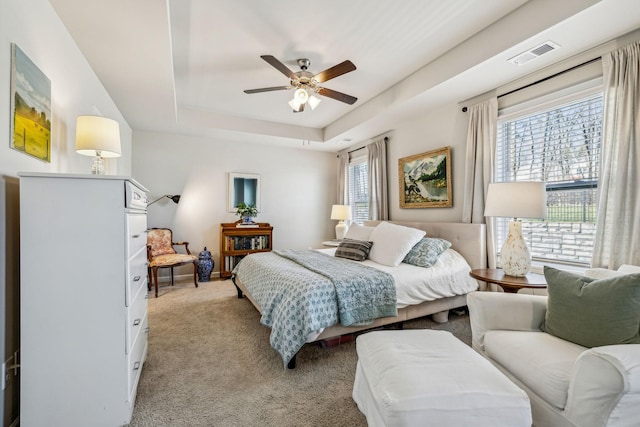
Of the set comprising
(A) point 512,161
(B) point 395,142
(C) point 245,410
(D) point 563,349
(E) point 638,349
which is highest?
(B) point 395,142

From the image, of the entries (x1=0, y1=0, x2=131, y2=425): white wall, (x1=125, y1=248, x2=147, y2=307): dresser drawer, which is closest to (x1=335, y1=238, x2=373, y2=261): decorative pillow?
(x1=125, y1=248, x2=147, y2=307): dresser drawer

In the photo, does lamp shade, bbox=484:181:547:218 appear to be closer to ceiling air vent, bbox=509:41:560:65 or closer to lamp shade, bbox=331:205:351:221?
ceiling air vent, bbox=509:41:560:65

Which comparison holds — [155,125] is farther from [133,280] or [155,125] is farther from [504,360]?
[504,360]

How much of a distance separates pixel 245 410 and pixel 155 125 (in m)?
4.11

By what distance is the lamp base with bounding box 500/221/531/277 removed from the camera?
90.6 inches

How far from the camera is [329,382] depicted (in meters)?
1.85

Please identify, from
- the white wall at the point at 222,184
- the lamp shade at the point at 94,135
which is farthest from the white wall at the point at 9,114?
the white wall at the point at 222,184

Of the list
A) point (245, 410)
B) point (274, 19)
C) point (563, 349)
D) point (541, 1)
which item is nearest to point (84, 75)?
point (274, 19)

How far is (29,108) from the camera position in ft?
5.09

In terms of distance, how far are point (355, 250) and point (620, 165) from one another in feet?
7.34

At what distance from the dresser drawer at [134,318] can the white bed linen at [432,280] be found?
6.19 feet

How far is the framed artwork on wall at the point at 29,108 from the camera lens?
143 cm

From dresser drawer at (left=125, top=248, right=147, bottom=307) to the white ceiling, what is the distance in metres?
1.62

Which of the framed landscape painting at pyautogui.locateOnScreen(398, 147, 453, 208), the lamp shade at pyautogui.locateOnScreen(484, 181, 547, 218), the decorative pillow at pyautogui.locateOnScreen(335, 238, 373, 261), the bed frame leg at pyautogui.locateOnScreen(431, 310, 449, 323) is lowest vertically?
the bed frame leg at pyautogui.locateOnScreen(431, 310, 449, 323)
